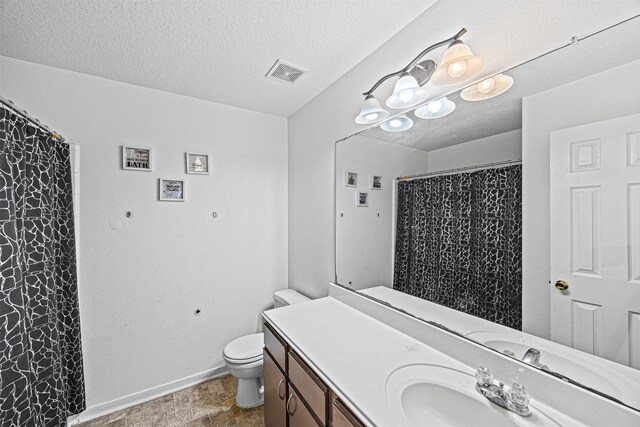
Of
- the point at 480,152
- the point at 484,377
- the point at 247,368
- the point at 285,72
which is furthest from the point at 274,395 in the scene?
the point at 285,72

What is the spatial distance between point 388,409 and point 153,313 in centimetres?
203

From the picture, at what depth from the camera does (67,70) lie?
5.97ft

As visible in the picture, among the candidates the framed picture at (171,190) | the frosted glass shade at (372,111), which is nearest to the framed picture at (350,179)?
the frosted glass shade at (372,111)

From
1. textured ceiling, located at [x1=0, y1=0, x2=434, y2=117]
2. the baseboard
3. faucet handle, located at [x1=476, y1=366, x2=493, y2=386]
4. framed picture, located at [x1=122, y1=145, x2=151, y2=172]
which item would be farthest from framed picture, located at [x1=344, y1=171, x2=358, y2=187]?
the baseboard

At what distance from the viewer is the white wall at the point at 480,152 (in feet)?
3.20

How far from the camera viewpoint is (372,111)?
5.19 feet

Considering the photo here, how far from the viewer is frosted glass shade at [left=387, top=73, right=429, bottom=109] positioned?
1.35 m

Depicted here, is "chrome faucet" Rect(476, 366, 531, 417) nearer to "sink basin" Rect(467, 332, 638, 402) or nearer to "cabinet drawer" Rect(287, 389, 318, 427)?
"sink basin" Rect(467, 332, 638, 402)

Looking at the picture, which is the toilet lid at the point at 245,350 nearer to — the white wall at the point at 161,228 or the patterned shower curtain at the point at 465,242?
the white wall at the point at 161,228

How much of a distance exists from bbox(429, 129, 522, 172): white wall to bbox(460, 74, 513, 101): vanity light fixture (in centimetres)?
18

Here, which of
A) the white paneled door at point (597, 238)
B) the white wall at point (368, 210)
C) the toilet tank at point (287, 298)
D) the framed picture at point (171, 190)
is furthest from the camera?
the toilet tank at point (287, 298)

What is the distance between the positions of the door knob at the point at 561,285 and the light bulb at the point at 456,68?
2.99 ft

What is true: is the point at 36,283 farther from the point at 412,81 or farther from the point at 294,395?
the point at 412,81

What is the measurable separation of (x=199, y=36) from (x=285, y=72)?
583mm
